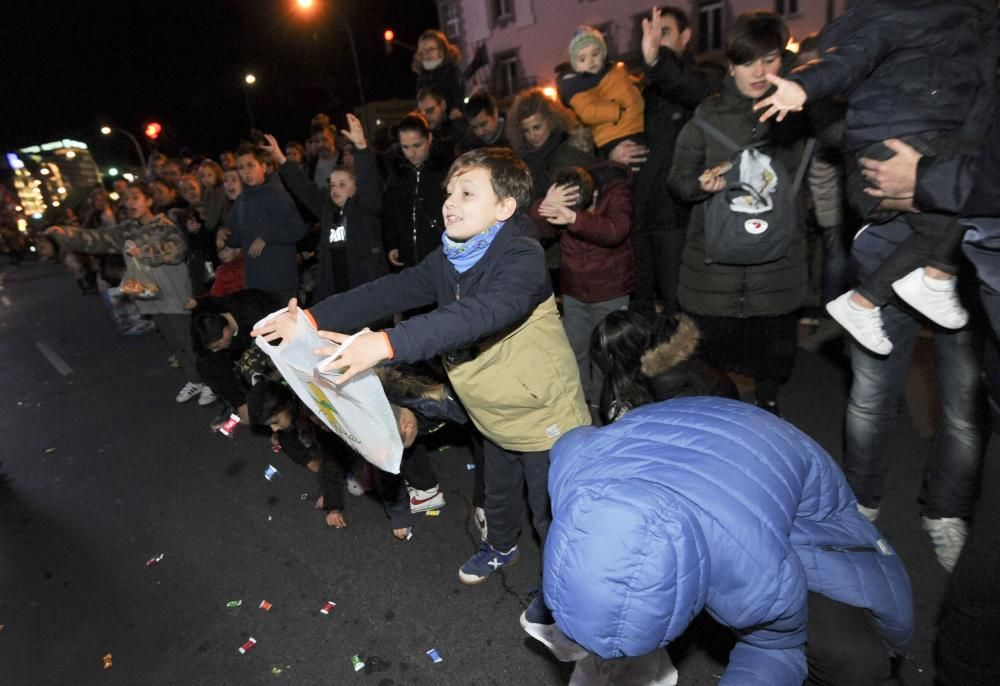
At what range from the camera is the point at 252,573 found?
3.12 meters

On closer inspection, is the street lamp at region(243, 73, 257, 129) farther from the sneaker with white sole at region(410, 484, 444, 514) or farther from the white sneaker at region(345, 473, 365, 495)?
the sneaker with white sole at region(410, 484, 444, 514)

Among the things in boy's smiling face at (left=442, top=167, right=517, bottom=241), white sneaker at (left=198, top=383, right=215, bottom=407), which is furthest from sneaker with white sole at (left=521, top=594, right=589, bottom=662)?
white sneaker at (left=198, top=383, right=215, bottom=407)

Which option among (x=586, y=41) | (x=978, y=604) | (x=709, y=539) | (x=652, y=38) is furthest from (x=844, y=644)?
(x=586, y=41)

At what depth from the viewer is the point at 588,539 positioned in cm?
111

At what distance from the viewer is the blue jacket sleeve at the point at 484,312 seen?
5.36 ft

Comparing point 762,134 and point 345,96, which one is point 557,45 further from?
point 762,134

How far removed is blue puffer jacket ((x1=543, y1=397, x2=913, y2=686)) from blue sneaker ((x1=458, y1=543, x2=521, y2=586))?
4.91 ft

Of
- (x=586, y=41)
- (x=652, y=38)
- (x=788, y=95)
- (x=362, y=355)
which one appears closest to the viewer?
(x=362, y=355)

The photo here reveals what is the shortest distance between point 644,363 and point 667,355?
0.33ft

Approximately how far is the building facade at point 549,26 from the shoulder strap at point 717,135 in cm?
1518

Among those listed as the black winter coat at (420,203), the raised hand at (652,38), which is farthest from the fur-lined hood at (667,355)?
the black winter coat at (420,203)

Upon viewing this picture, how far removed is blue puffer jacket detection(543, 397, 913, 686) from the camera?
110 cm

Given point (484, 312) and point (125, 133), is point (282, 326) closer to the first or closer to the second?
point (484, 312)

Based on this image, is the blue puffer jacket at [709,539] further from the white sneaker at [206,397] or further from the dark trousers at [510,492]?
the white sneaker at [206,397]
